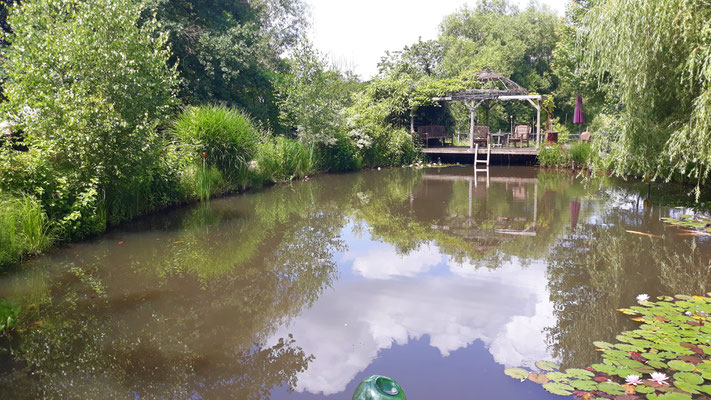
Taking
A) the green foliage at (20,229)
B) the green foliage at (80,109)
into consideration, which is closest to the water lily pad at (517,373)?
the green foliage at (20,229)

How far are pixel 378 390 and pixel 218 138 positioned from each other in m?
8.97

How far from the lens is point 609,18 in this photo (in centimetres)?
684

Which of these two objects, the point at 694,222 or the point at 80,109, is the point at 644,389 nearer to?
the point at 694,222

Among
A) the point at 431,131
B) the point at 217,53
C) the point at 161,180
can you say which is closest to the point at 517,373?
the point at 161,180

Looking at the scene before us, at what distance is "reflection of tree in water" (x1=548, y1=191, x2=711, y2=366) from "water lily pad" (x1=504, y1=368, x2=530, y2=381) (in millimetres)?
328

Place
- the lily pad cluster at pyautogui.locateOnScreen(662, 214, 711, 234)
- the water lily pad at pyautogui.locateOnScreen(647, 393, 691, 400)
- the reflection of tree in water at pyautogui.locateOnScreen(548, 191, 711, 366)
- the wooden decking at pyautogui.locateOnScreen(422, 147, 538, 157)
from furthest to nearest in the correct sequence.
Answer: the wooden decking at pyautogui.locateOnScreen(422, 147, 538, 157) < the lily pad cluster at pyautogui.locateOnScreen(662, 214, 711, 234) < the reflection of tree in water at pyautogui.locateOnScreen(548, 191, 711, 366) < the water lily pad at pyautogui.locateOnScreen(647, 393, 691, 400)

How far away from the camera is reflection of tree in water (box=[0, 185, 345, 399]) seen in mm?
3029

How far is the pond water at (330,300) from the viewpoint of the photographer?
3104 millimetres

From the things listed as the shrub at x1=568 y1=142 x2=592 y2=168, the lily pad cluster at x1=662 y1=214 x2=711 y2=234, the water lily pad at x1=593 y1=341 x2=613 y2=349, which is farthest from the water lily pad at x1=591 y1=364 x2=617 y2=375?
the shrub at x1=568 y1=142 x2=592 y2=168

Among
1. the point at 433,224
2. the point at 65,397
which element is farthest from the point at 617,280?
the point at 65,397

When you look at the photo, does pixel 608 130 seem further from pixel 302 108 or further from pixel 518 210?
pixel 302 108

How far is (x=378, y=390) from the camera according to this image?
2188 mm

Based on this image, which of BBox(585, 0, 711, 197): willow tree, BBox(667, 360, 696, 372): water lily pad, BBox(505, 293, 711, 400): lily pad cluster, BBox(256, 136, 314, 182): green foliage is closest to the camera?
BBox(505, 293, 711, 400): lily pad cluster

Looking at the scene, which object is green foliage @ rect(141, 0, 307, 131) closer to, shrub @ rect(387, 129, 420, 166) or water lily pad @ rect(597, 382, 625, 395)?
shrub @ rect(387, 129, 420, 166)
